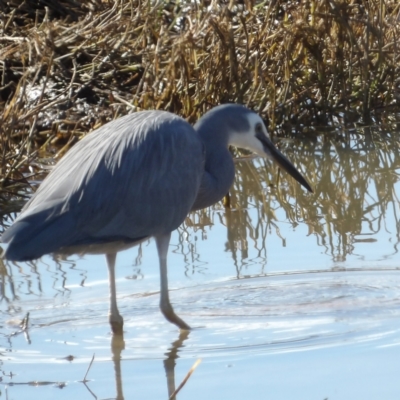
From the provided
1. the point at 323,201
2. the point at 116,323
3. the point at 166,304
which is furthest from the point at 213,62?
the point at 116,323

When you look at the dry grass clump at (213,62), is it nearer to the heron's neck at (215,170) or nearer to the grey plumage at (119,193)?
the heron's neck at (215,170)

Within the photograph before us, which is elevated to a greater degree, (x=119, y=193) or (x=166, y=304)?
(x=119, y=193)

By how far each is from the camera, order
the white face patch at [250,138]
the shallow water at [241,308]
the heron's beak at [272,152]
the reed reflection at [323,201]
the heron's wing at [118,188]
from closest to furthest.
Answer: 1. the shallow water at [241,308]
2. the heron's wing at [118,188]
3. the white face patch at [250,138]
4. the heron's beak at [272,152]
5. the reed reflection at [323,201]

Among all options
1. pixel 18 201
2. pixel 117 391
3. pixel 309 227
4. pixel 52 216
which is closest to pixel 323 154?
pixel 309 227

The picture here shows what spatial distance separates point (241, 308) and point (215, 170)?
2.52ft

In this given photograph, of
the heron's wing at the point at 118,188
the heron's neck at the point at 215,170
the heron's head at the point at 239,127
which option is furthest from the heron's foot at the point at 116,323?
the heron's head at the point at 239,127

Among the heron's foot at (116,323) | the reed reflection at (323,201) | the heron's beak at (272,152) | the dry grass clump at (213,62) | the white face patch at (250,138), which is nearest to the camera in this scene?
the heron's foot at (116,323)

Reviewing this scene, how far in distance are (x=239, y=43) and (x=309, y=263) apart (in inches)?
128

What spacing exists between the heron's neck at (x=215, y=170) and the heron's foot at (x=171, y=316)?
747 millimetres

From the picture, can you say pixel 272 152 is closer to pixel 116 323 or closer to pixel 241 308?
pixel 241 308

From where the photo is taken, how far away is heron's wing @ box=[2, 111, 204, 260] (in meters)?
4.36

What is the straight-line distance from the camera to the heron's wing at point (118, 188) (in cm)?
436

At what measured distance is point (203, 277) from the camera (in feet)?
17.3

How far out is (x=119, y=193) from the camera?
4.62 m
